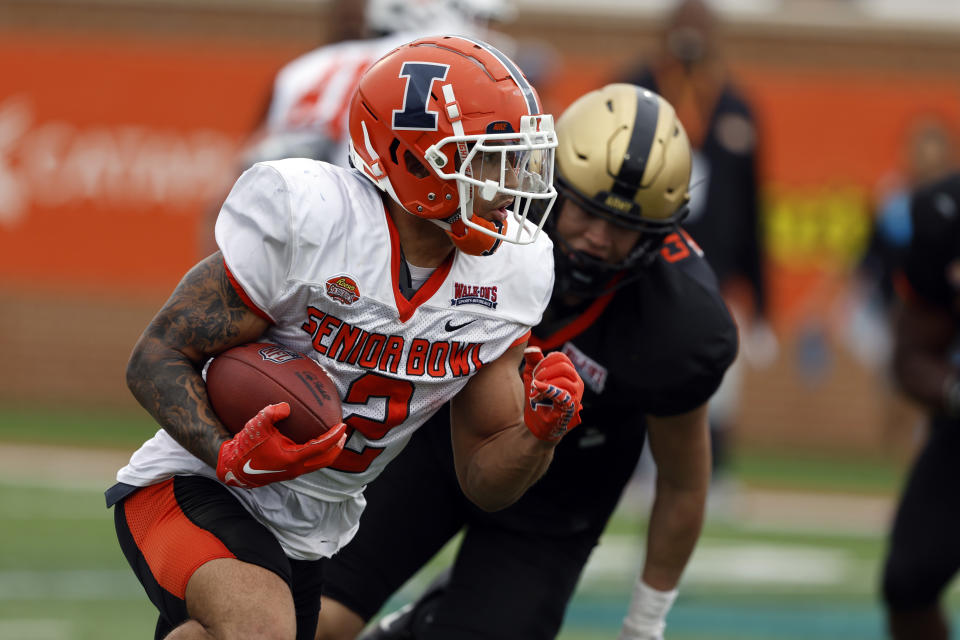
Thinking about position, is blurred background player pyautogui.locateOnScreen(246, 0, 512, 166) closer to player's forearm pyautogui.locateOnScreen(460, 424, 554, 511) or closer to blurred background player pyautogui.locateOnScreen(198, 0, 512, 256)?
blurred background player pyautogui.locateOnScreen(198, 0, 512, 256)

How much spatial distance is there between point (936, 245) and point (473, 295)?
7.36 ft

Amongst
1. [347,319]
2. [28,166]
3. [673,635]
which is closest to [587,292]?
[347,319]

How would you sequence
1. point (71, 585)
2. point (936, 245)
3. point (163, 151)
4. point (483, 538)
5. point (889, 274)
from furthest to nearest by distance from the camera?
1. point (163, 151)
2. point (889, 274)
3. point (71, 585)
4. point (936, 245)
5. point (483, 538)

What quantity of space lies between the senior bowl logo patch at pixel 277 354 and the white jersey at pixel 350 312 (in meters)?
0.07

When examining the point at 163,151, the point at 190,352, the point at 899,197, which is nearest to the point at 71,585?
the point at 190,352

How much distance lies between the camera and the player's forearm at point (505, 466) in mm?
3408

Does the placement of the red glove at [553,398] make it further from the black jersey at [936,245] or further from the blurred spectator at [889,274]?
the blurred spectator at [889,274]

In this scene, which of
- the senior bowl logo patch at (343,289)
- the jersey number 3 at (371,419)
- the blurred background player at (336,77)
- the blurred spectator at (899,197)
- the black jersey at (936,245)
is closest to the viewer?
the senior bowl logo patch at (343,289)

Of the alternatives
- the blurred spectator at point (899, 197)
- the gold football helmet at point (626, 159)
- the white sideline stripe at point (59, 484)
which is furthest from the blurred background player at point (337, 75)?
the white sideline stripe at point (59, 484)

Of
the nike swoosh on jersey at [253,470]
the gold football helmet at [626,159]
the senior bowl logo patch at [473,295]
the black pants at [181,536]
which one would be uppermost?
the gold football helmet at [626,159]

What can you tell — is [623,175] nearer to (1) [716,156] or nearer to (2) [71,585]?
(2) [71,585]

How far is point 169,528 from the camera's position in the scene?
3264 millimetres

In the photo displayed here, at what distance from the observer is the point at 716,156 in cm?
779

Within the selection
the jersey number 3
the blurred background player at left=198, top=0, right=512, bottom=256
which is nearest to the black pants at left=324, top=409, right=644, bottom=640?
the jersey number 3
